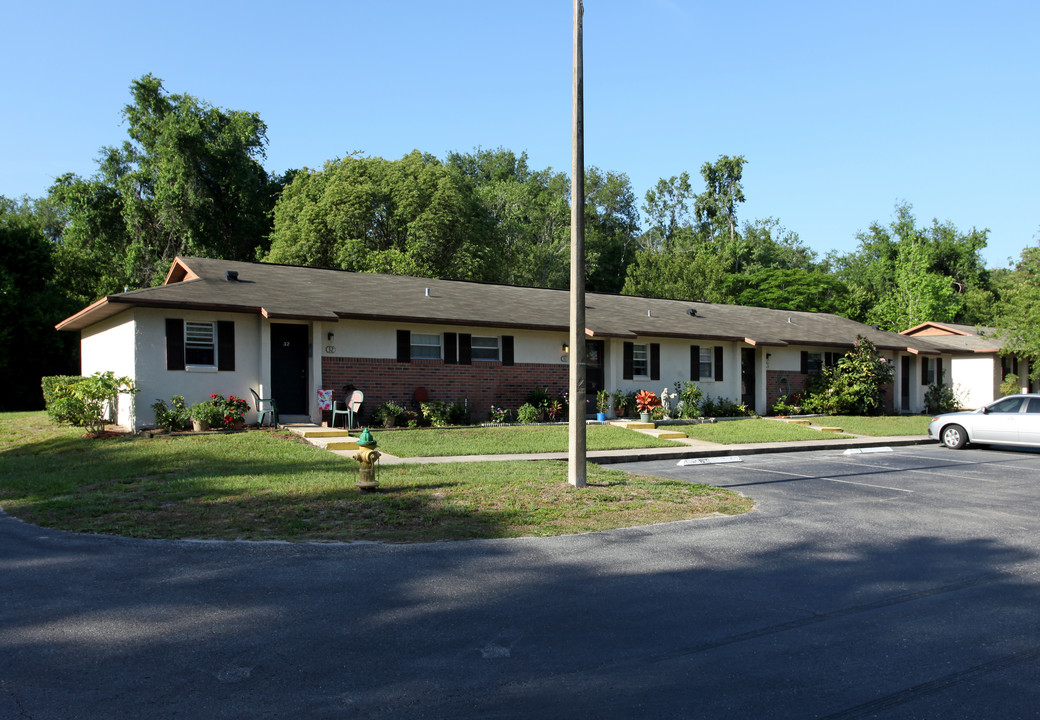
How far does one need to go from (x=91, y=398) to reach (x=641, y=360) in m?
16.3

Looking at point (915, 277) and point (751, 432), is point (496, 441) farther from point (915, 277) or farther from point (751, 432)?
point (915, 277)

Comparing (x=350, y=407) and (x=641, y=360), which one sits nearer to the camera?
(x=350, y=407)

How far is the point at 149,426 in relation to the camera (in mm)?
17500

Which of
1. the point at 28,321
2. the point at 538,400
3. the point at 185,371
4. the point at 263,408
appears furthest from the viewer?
the point at 28,321

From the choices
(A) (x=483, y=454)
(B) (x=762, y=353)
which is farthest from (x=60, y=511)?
(B) (x=762, y=353)

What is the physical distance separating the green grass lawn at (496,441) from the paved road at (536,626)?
7608 mm

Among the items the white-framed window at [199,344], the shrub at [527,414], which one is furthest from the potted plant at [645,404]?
the white-framed window at [199,344]

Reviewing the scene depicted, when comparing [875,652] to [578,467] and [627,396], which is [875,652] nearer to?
[578,467]

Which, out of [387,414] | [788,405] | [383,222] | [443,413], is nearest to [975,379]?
[788,405]

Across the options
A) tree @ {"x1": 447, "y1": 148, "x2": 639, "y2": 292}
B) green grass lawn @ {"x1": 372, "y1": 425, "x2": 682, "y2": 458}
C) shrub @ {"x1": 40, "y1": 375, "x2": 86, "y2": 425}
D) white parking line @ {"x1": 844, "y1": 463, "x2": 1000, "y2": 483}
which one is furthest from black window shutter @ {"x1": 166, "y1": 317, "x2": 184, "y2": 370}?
tree @ {"x1": 447, "y1": 148, "x2": 639, "y2": 292}

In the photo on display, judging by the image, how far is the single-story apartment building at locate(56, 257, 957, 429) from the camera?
17.8 meters

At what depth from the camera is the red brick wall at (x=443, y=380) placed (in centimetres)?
1948

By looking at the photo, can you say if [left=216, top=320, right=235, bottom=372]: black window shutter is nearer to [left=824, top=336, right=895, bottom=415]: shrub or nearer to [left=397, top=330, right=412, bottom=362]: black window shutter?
[left=397, top=330, right=412, bottom=362]: black window shutter

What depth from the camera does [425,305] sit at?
21531mm
